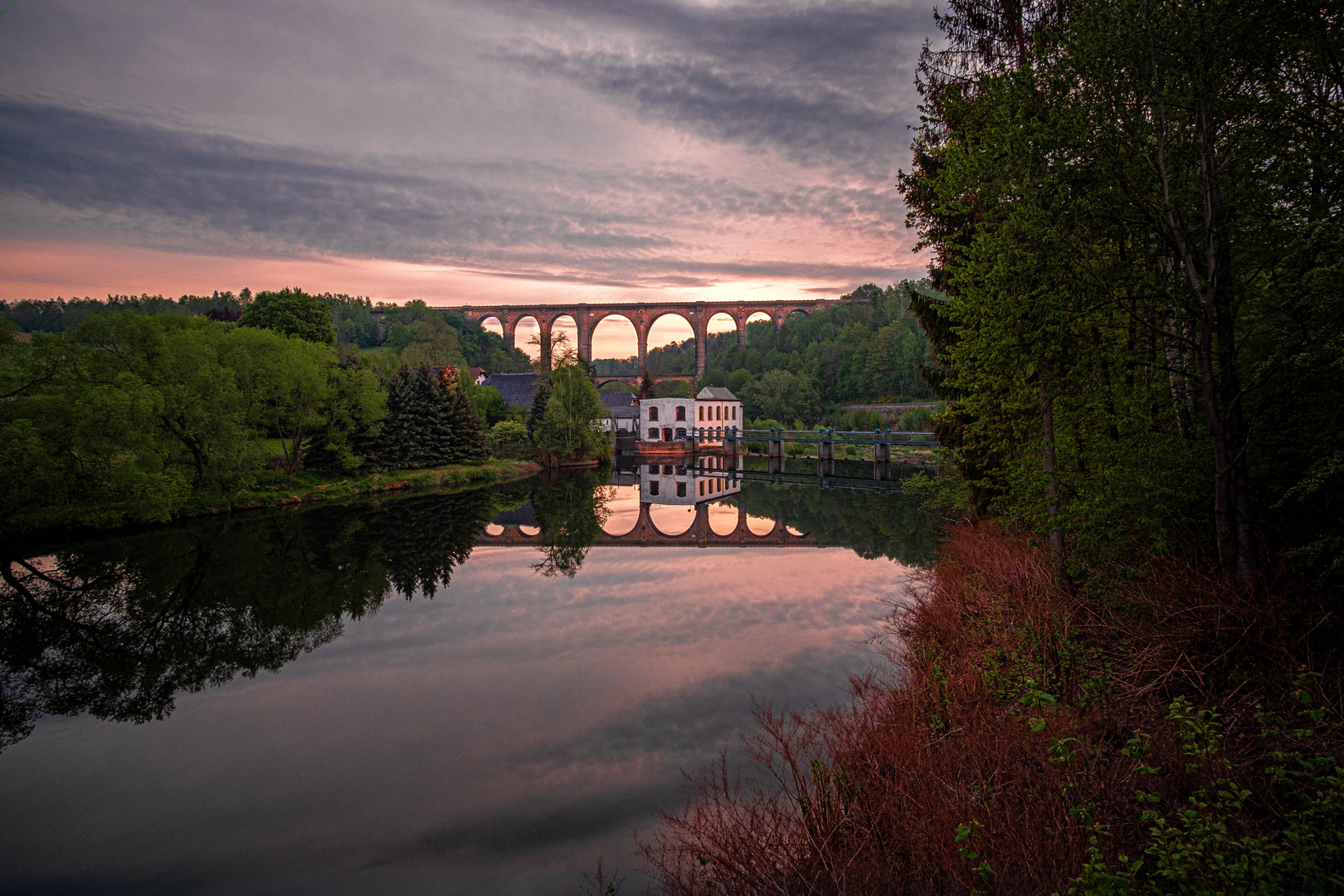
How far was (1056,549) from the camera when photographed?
7.34m

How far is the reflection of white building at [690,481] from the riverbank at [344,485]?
6695 millimetres

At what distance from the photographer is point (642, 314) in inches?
2795

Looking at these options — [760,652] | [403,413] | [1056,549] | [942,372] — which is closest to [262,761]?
[760,652]

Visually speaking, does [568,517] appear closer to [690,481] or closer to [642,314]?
[690,481]

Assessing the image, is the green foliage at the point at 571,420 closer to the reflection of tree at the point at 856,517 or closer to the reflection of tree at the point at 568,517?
the reflection of tree at the point at 568,517

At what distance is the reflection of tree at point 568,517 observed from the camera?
15232mm

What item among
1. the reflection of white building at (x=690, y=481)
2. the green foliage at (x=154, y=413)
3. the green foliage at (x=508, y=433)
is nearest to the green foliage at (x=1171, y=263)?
the green foliage at (x=154, y=413)

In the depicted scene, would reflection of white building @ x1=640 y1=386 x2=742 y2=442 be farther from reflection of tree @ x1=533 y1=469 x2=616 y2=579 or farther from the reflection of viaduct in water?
the reflection of viaduct in water

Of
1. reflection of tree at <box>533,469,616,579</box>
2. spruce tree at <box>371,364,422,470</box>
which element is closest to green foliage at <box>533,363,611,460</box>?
reflection of tree at <box>533,469,616,579</box>

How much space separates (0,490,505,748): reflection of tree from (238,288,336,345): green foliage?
848 inches

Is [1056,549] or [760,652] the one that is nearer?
[1056,549]

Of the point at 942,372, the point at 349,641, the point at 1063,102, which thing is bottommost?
the point at 349,641

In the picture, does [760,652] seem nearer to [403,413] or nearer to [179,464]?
[179,464]

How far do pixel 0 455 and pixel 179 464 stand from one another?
536 cm
